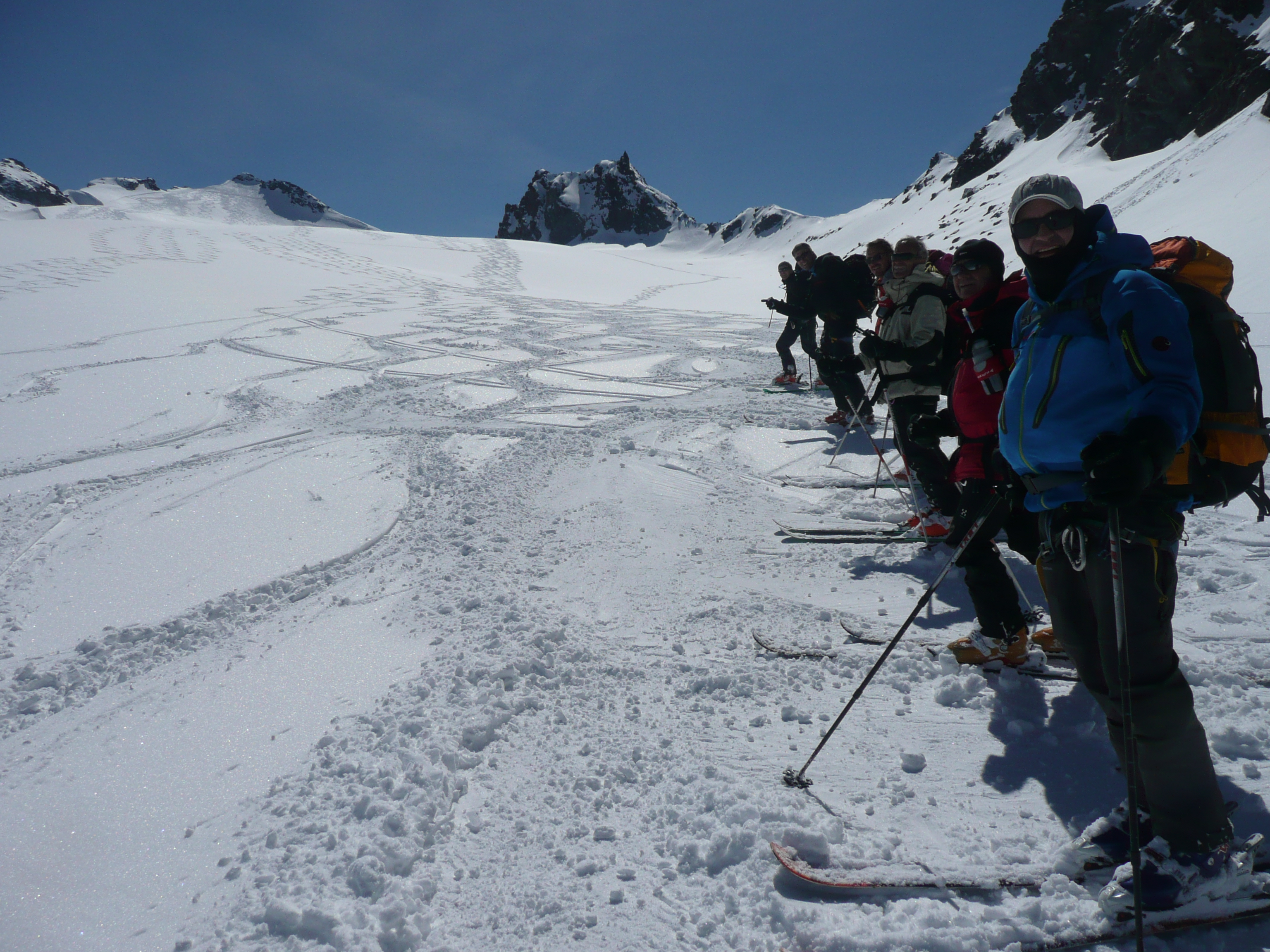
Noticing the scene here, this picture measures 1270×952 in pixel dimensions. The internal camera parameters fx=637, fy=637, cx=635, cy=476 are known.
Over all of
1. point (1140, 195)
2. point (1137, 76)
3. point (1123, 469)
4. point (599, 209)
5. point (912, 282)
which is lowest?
point (1123, 469)

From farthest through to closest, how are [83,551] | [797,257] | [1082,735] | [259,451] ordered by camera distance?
1. [797,257]
2. [259,451]
3. [83,551]
4. [1082,735]

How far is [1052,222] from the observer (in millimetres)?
1915

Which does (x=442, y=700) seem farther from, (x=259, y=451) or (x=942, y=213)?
(x=942, y=213)

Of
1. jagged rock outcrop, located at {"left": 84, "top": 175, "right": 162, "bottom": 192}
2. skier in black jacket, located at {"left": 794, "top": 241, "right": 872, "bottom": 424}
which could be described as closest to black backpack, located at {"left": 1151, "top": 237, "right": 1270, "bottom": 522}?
skier in black jacket, located at {"left": 794, "top": 241, "right": 872, "bottom": 424}

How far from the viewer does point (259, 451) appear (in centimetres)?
710

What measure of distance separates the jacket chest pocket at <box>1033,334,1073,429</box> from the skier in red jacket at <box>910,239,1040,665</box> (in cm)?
103

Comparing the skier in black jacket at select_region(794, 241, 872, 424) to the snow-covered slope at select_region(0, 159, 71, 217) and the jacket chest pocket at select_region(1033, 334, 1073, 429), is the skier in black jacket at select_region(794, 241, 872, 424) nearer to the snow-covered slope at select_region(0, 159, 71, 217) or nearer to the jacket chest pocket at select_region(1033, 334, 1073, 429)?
the jacket chest pocket at select_region(1033, 334, 1073, 429)

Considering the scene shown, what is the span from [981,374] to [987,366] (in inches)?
1.7

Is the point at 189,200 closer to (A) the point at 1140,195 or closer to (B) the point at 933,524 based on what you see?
(A) the point at 1140,195

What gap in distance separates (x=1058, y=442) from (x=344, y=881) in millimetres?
2715

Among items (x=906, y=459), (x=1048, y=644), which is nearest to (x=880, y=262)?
(x=906, y=459)

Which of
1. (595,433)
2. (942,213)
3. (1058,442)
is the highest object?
(942,213)

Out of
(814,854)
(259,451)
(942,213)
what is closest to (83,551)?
(259,451)

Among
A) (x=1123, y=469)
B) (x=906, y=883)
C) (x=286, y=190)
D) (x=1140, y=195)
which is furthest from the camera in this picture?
(x=286, y=190)
